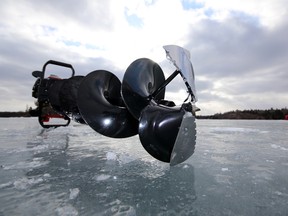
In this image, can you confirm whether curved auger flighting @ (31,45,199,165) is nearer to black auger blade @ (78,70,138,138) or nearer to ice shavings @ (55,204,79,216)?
black auger blade @ (78,70,138,138)

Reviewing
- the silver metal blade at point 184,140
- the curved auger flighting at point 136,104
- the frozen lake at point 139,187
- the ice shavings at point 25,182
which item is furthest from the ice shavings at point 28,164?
the silver metal blade at point 184,140

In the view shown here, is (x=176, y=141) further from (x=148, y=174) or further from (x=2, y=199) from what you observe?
(x=2, y=199)

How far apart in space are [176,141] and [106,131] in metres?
1.56

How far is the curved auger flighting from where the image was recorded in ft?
8.14

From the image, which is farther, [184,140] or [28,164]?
[28,164]

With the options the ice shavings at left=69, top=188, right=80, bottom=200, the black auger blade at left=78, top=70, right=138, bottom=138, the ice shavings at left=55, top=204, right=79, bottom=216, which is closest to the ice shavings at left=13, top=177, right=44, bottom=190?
the ice shavings at left=69, top=188, right=80, bottom=200

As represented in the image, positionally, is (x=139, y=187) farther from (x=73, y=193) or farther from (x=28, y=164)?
(x=28, y=164)

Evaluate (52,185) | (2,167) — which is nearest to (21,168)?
(2,167)

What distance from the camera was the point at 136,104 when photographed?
3129mm

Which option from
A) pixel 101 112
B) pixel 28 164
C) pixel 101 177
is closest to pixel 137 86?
pixel 101 112

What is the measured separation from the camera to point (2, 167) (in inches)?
112

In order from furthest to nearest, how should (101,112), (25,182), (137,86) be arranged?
1. (101,112)
2. (137,86)
3. (25,182)

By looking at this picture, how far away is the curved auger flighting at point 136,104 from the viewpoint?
2480mm

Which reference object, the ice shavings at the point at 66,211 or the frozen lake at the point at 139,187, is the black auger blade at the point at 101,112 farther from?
the ice shavings at the point at 66,211
